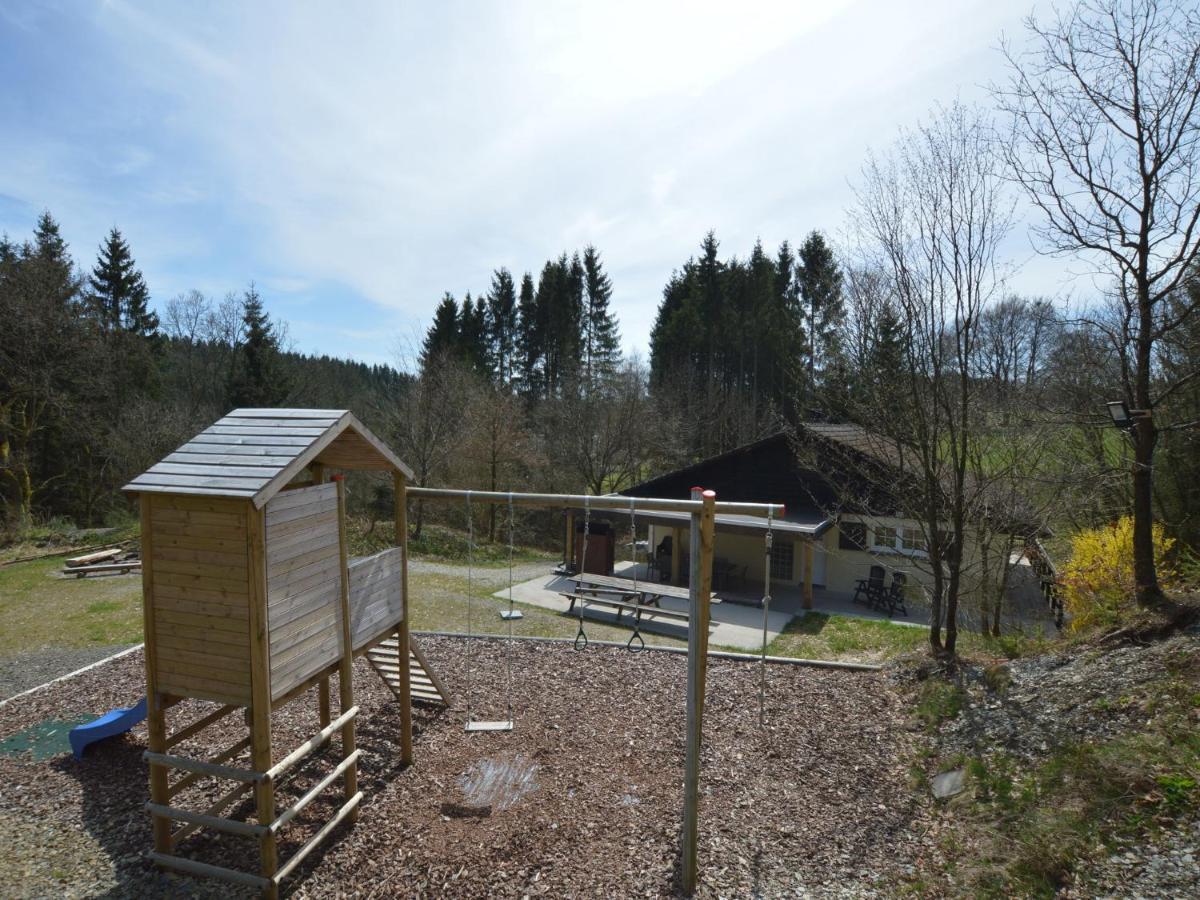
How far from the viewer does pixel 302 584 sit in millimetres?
4723

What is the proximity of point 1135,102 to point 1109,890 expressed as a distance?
7.77 meters

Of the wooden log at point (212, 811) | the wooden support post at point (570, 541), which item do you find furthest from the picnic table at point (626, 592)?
the wooden log at point (212, 811)

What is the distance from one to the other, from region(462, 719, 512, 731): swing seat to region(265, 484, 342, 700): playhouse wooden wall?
2.17 meters

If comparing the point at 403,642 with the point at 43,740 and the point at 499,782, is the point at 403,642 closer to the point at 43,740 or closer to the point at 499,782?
the point at 499,782

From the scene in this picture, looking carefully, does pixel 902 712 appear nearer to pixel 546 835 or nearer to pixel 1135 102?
pixel 546 835

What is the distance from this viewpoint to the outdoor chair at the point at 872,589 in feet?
48.2

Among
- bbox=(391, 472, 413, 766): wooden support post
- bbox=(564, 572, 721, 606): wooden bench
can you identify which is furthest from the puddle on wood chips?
bbox=(564, 572, 721, 606): wooden bench

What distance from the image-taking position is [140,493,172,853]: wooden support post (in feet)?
14.5

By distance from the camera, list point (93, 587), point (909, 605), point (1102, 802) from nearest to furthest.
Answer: point (1102, 802) < point (93, 587) < point (909, 605)

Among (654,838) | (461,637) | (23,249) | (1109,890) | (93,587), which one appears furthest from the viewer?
(23,249)

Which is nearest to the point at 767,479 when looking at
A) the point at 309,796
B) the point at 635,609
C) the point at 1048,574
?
the point at 1048,574

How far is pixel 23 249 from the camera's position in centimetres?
2009

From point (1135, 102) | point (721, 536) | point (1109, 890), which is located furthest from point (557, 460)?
point (1109, 890)

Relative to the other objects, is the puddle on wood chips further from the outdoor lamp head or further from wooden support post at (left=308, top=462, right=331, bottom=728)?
the outdoor lamp head
